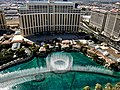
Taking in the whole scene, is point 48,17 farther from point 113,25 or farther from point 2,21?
point 113,25

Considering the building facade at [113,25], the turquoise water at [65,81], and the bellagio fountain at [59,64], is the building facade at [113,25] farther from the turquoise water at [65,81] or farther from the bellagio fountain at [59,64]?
the bellagio fountain at [59,64]

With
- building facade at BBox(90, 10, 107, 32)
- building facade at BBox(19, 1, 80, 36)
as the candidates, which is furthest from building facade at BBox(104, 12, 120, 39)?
building facade at BBox(19, 1, 80, 36)

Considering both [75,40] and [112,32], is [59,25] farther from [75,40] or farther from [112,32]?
[112,32]

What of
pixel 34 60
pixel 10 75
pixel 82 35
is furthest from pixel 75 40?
pixel 10 75

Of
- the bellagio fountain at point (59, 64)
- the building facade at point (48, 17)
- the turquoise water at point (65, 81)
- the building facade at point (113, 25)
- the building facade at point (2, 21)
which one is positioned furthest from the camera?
the building facade at point (2, 21)

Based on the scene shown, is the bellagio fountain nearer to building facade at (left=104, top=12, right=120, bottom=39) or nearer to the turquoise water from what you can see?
the turquoise water

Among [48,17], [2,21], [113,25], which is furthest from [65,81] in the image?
[2,21]

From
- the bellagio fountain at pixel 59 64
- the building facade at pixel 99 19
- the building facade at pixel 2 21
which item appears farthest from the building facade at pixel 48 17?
the bellagio fountain at pixel 59 64
